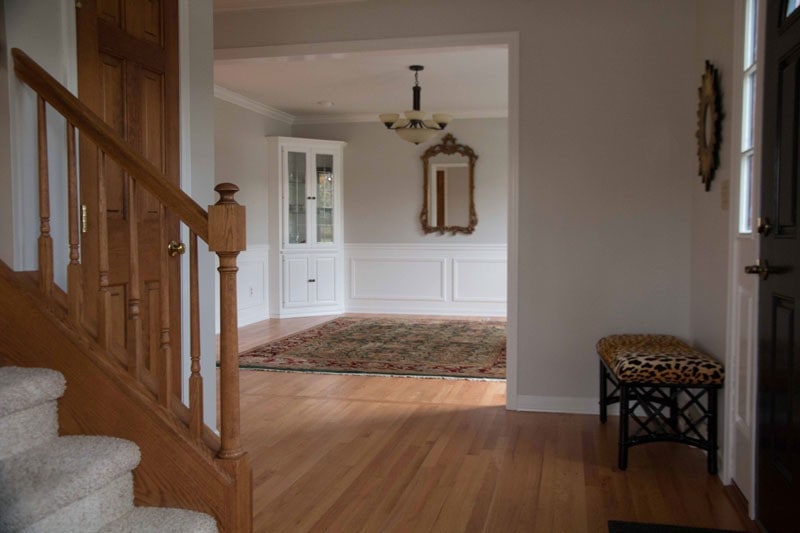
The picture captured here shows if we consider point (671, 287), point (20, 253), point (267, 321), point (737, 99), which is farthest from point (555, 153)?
point (267, 321)

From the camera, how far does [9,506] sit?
1802 millimetres

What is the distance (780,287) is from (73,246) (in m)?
2.29

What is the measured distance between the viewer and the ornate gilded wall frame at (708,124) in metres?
3.37

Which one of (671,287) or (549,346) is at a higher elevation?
(671,287)

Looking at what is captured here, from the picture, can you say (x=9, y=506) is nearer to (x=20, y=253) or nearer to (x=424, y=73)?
(x=20, y=253)

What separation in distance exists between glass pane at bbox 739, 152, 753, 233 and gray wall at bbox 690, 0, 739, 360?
77 mm

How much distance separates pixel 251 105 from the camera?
832cm

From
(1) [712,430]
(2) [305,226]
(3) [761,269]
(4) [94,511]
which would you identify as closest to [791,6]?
(3) [761,269]

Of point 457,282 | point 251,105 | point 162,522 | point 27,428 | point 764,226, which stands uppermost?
point 251,105

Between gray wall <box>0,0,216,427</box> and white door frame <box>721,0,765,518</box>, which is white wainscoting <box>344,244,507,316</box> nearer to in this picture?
white door frame <box>721,0,765,518</box>

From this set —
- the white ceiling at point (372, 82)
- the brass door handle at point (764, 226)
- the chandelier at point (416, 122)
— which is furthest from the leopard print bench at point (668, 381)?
the chandelier at point (416, 122)

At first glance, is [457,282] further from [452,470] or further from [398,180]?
[452,470]

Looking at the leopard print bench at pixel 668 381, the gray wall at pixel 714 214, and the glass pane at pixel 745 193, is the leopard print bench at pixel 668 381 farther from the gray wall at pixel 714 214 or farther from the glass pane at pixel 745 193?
the glass pane at pixel 745 193

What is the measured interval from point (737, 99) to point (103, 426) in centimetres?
274
